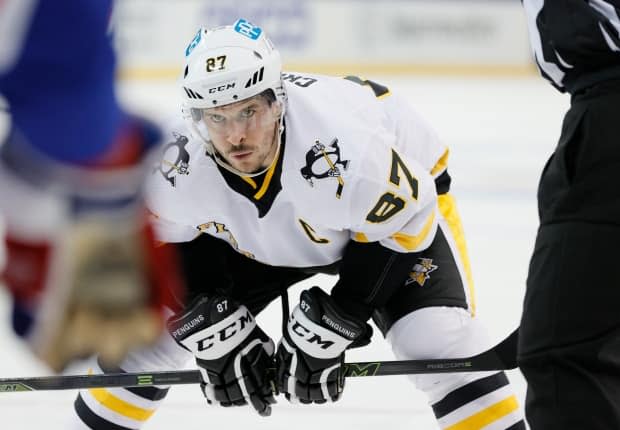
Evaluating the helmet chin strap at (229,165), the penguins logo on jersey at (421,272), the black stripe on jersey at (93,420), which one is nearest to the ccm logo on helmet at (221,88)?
the helmet chin strap at (229,165)

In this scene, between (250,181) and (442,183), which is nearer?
(250,181)

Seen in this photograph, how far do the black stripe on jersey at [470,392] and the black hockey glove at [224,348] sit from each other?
1.36ft

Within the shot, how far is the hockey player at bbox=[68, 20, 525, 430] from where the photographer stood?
2.27m

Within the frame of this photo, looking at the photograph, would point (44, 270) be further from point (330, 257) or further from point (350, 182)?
point (330, 257)

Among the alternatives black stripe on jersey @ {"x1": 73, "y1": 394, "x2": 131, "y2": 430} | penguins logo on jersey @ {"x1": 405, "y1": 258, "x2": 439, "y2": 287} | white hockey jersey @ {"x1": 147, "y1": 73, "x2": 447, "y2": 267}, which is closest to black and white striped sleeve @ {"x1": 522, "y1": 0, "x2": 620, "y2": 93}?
white hockey jersey @ {"x1": 147, "y1": 73, "x2": 447, "y2": 267}

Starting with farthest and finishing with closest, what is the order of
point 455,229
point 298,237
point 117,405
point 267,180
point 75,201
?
point 455,229 → point 117,405 → point 298,237 → point 267,180 → point 75,201

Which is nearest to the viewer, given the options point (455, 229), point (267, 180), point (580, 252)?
point (580, 252)

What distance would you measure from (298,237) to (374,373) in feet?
1.12

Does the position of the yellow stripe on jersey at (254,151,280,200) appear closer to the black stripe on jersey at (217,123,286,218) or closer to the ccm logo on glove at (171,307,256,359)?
the black stripe on jersey at (217,123,286,218)

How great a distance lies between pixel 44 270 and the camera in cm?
112

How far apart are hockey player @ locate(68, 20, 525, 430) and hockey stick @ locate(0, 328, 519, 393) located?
0.06m

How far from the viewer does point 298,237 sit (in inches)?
96.0

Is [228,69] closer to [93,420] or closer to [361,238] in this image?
[361,238]

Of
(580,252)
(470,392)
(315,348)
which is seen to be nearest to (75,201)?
(580,252)
